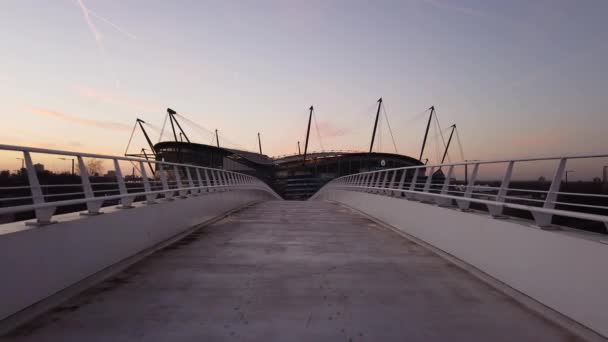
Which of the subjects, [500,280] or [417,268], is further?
[417,268]

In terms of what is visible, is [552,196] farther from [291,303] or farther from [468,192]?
[291,303]

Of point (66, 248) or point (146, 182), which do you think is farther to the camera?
point (146, 182)

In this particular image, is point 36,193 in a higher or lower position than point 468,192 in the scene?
higher

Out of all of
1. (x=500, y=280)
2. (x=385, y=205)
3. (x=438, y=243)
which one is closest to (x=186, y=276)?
(x=500, y=280)

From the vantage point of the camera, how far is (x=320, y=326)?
4039mm

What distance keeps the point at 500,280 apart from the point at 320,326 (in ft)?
10.2

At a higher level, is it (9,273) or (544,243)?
(9,273)

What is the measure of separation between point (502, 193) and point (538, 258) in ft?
5.82

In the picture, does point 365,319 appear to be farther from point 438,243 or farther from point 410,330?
point 438,243

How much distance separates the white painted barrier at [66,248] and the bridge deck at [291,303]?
15.1 inches

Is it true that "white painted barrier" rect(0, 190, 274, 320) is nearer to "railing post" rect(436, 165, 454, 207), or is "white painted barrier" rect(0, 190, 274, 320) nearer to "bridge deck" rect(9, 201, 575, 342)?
"bridge deck" rect(9, 201, 575, 342)

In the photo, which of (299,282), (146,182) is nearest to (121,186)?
(146,182)

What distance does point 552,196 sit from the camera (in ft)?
17.7

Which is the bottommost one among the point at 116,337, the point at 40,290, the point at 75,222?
the point at 116,337
